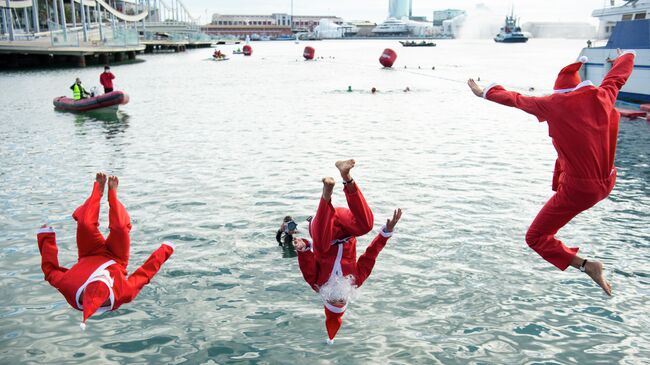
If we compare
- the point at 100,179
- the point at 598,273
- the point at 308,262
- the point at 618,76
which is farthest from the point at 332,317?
the point at 618,76

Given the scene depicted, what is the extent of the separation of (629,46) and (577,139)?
105ft

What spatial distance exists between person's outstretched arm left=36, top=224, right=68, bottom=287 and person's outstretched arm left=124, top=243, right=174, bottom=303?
0.81 m

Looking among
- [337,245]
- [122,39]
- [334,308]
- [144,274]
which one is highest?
[122,39]

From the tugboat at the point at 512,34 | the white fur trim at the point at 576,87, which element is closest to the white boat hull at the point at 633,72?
the white fur trim at the point at 576,87

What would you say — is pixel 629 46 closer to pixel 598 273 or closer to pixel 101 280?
pixel 598 273

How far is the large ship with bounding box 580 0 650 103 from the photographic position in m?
31.8

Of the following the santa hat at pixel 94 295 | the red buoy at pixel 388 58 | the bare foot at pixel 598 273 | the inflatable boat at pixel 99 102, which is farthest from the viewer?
the red buoy at pixel 388 58

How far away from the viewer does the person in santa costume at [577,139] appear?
21.0 ft

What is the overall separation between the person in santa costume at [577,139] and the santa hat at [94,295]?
5224mm

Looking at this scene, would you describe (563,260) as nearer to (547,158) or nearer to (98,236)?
(98,236)

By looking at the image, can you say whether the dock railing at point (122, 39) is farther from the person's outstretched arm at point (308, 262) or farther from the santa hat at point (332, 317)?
the santa hat at point (332, 317)

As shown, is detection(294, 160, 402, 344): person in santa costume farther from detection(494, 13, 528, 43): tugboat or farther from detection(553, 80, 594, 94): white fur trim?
detection(494, 13, 528, 43): tugboat

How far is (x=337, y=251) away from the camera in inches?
256

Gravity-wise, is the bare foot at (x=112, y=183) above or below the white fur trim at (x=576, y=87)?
below
